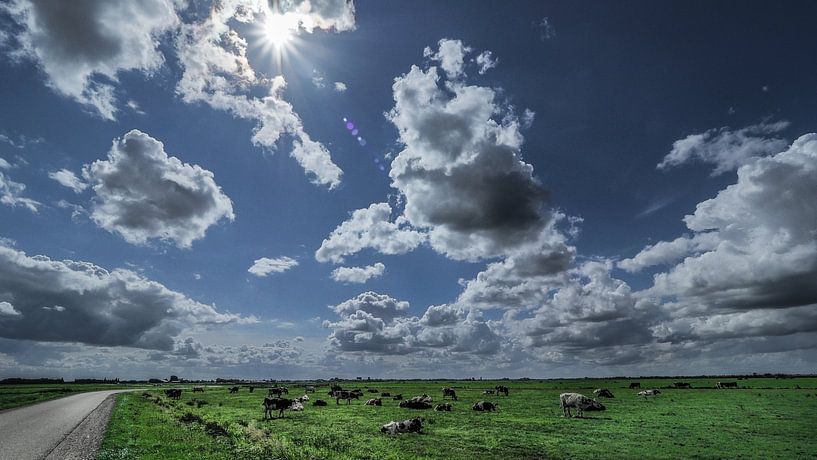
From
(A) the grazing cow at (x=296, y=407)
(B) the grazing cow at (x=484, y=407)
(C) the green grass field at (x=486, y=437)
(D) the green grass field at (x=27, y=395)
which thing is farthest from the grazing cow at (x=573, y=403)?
(D) the green grass field at (x=27, y=395)

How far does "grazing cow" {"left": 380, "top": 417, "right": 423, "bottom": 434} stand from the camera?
31.5 metres

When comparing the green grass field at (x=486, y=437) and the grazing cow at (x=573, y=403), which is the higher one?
the grazing cow at (x=573, y=403)

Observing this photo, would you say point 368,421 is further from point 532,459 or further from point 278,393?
point 278,393

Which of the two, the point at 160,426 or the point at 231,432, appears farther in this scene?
the point at 160,426

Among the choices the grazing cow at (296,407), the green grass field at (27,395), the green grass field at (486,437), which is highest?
the green grass field at (486,437)

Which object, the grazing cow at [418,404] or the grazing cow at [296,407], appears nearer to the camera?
the grazing cow at [296,407]

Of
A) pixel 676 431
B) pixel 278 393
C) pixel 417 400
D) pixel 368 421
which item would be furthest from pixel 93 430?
pixel 278 393

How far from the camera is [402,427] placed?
1267 inches

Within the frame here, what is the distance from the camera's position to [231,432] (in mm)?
30906

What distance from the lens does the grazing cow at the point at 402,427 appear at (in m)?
31.5

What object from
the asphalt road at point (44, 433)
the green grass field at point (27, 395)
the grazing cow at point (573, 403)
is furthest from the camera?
the green grass field at point (27, 395)

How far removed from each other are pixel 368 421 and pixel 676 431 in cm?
2583

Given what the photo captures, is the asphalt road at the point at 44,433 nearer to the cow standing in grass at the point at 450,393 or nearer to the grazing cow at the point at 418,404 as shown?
the grazing cow at the point at 418,404

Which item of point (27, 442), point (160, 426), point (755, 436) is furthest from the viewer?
point (160, 426)
